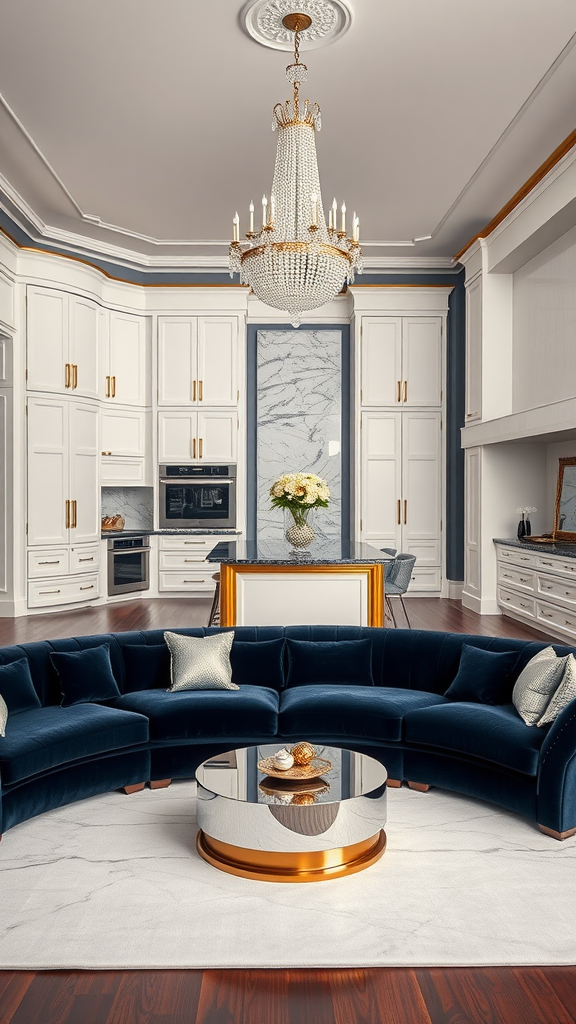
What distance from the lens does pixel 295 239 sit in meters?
4.79

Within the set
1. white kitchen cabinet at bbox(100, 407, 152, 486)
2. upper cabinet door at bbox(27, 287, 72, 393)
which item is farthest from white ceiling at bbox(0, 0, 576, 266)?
white kitchen cabinet at bbox(100, 407, 152, 486)

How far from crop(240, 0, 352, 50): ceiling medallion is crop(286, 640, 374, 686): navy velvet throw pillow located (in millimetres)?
3400

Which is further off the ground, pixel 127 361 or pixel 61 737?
pixel 127 361

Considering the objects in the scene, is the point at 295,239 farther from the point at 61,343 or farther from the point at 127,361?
the point at 127,361

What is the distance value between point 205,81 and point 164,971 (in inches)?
196

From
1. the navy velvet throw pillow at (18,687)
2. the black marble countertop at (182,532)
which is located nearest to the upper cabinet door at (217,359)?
the black marble countertop at (182,532)

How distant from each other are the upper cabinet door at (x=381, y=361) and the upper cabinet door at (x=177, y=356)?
1.89m

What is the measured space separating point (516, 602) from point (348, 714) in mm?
3943

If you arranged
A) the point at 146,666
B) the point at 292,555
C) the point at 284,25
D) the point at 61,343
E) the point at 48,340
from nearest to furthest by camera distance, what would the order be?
the point at 146,666
the point at 284,25
the point at 292,555
the point at 48,340
the point at 61,343

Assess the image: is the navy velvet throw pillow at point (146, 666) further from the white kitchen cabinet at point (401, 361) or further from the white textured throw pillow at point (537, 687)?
the white kitchen cabinet at point (401, 361)

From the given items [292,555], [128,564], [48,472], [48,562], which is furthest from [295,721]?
[128,564]

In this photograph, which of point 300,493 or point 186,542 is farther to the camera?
point 186,542

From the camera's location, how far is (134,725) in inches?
139

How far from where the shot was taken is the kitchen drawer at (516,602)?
22.3ft
